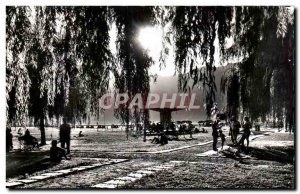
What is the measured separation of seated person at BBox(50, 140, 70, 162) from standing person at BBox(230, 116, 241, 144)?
5.60ft

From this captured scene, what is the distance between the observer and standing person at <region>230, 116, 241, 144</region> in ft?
13.7

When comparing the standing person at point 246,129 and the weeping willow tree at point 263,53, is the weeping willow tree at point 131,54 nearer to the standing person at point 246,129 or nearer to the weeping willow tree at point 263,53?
the weeping willow tree at point 263,53

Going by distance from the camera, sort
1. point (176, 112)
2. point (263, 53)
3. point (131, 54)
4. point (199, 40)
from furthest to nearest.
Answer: point (176, 112) → point (263, 53) → point (131, 54) → point (199, 40)

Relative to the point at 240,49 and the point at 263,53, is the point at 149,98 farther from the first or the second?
the point at 263,53

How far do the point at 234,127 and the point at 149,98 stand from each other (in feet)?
2.94

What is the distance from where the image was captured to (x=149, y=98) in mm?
4090

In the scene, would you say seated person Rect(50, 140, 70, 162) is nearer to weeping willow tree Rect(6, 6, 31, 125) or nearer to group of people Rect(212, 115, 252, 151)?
weeping willow tree Rect(6, 6, 31, 125)

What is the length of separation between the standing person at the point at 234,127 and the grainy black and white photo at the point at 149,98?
0.01 m

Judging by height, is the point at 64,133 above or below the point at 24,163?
above

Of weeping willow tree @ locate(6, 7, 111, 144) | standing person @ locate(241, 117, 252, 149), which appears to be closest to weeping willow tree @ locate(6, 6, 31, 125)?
weeping willow tree @ locate(6, 7, 111, 144)

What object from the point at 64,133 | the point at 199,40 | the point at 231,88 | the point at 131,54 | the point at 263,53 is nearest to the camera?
the point at 199,40

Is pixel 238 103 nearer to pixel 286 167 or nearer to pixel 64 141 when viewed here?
pixel 286 167

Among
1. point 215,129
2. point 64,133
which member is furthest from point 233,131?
point 64,133
